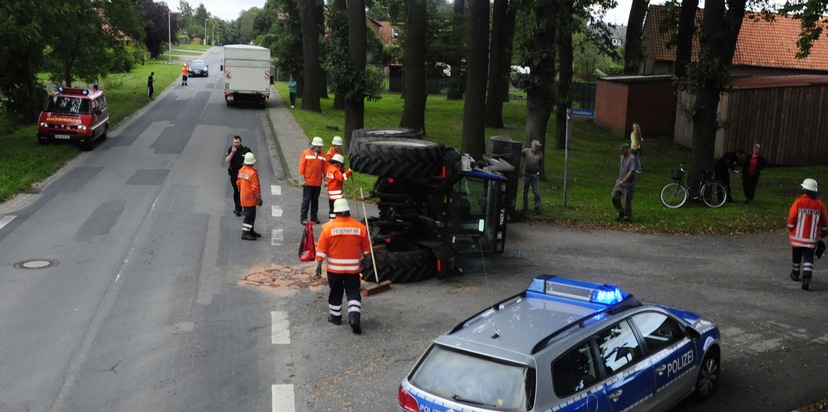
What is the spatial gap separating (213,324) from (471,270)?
505 cm

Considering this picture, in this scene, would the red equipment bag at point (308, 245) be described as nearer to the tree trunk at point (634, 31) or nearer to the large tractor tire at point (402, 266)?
the large tractor tire at point (402, 266)

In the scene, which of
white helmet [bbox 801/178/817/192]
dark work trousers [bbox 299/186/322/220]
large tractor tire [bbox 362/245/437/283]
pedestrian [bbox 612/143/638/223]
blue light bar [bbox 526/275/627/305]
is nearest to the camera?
blue light bar [bbox 526/275/627/305]

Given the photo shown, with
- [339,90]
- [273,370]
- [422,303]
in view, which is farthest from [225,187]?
[273,370]

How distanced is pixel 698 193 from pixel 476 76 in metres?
7.17

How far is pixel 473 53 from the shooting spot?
963 inches

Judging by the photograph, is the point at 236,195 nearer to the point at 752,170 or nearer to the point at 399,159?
the point at 399,159

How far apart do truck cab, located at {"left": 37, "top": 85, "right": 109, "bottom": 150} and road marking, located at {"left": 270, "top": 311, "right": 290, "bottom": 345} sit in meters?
17.6

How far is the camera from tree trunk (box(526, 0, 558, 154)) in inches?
925

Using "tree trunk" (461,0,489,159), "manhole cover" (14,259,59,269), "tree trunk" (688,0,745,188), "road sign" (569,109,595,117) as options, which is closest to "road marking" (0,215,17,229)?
"manhole cover" (14,259,59,269)

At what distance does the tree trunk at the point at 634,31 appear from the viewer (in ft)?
131

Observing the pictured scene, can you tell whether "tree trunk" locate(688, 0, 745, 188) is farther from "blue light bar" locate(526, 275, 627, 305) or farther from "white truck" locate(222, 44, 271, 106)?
"white truck" locate(222, 44, 271, 106)

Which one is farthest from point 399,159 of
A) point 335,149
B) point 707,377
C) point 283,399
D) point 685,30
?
point 685,30

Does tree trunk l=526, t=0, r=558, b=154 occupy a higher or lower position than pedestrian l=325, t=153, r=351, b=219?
higher

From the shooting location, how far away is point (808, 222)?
13.8m
